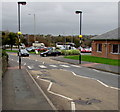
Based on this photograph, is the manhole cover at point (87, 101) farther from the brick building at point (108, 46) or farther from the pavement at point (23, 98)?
the brick building at point (108, 46)

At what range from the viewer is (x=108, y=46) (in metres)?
31.4

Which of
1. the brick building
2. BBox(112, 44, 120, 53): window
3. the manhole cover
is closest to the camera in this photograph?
the manhole cover

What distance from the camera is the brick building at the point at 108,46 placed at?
29.9 metres

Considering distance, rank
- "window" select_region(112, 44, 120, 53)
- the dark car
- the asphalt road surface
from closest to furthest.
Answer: the asphalt road surface < "window" select_region(112, 44, 120, 53) < the dark car

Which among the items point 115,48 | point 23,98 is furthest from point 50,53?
point 23,98

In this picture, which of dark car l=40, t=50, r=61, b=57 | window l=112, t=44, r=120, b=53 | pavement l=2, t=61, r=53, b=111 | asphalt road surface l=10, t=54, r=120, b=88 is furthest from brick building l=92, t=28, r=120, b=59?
pavement l=2, t=61, r=53, b=111

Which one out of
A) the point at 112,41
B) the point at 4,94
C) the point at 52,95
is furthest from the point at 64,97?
the point at 112,41

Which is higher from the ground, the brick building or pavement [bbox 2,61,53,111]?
the brick building

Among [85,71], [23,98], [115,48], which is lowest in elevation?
[85,71]

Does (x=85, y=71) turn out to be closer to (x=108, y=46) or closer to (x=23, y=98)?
(x=23, y=98)

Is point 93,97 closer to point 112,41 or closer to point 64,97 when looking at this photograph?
point 64,97

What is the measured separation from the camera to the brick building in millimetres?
29881

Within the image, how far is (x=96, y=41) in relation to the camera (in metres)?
35.1

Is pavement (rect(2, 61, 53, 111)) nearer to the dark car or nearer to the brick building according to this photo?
the brick building
